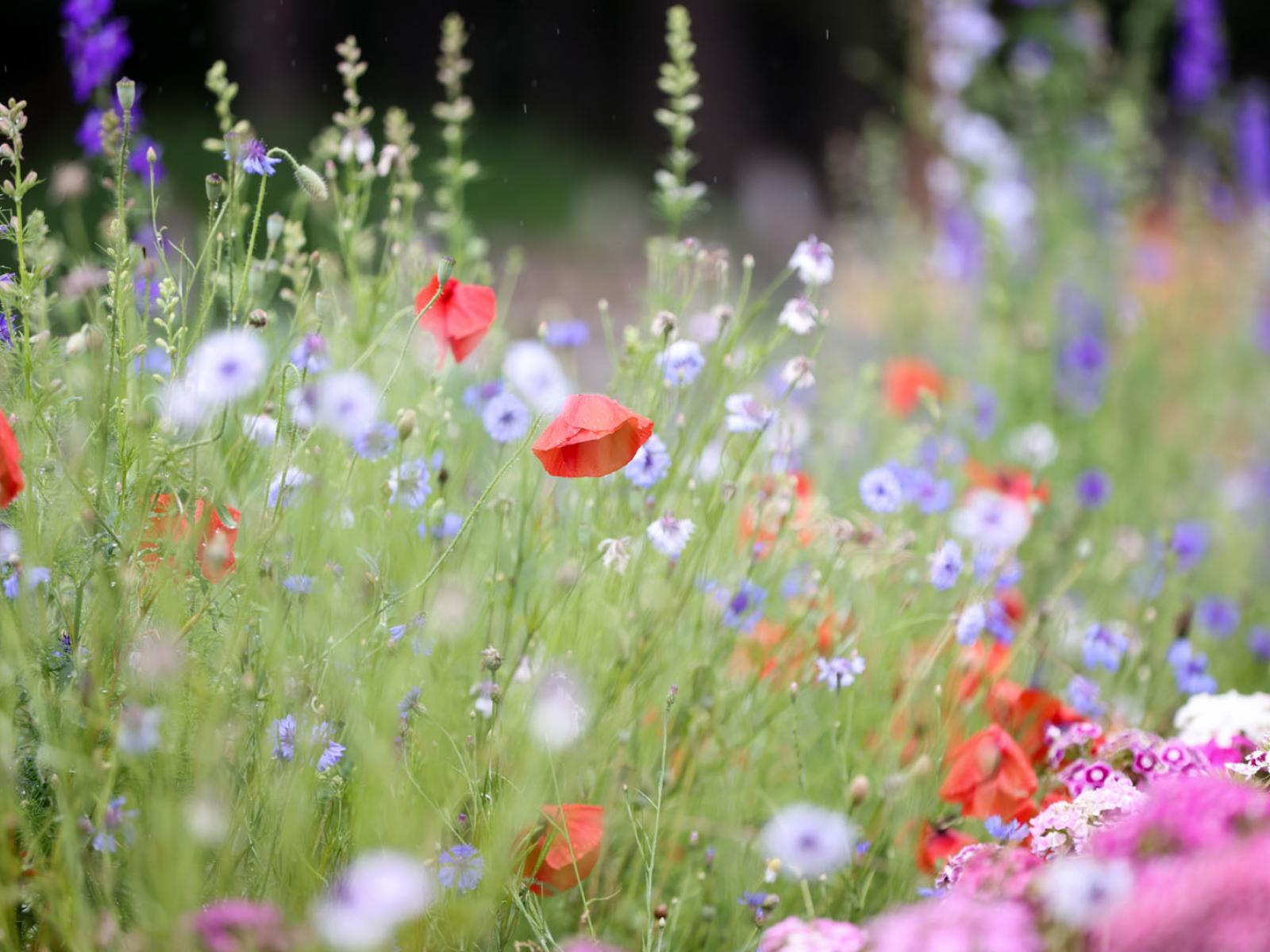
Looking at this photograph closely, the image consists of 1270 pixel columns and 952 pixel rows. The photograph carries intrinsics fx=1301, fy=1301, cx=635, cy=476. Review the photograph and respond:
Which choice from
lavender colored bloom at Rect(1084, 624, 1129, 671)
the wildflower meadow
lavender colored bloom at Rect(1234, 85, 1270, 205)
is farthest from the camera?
lavender colored bloom at Rect(1234, 85, 1270, 205)

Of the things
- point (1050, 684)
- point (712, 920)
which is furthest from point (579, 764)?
point (1050, 684)

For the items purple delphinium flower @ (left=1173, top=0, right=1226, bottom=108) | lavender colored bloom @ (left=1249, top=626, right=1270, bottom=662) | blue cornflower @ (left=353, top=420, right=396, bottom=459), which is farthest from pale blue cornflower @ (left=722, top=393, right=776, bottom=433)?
purple delphinium flower @ (left=1173, top=0, right=1226, bottom=108)

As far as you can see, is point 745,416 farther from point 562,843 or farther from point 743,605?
point 562,843

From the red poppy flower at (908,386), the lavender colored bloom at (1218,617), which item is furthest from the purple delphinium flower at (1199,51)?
the lavender colored bloom at (1218,617)

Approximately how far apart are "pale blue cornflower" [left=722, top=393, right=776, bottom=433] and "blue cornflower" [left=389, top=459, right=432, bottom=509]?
332 millimetres

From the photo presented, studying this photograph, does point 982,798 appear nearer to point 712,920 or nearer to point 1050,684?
point 712,920

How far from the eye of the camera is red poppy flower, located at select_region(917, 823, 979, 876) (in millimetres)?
1350

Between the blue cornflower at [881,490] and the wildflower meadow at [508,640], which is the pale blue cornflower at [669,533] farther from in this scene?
the blue cornflower at [881,490]

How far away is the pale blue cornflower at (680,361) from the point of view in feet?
4.57

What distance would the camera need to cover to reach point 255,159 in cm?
120

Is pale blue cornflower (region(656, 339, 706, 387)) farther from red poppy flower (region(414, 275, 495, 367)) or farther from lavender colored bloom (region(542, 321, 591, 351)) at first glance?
lavender colored bloom (region(542, 321, 591, 351))

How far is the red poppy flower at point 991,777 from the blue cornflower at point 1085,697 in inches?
11.4

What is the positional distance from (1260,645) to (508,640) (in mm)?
1354

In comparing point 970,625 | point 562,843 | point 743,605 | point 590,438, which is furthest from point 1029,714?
point 590,438
